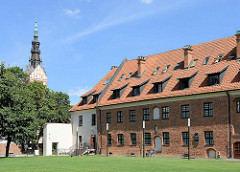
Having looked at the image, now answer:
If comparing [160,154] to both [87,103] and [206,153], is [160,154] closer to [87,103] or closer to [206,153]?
[206,153]

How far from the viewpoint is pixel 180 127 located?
36438mm

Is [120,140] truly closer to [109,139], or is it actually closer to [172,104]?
[109,139]

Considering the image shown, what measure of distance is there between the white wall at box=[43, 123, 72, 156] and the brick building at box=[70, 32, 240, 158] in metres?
3.19

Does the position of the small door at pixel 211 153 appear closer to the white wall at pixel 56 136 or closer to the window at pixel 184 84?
the window at pixel 184 84

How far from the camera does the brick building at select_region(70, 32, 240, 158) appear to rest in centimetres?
3319

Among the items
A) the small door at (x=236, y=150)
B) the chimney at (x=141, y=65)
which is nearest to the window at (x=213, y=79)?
the small door at (x=236, y=150)

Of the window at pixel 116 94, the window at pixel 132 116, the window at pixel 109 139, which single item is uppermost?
the window at pixel 116 94

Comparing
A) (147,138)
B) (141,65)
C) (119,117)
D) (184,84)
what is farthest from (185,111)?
(141,65)

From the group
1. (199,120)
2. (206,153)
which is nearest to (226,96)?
(199,120)

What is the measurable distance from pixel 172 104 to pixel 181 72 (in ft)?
13.3

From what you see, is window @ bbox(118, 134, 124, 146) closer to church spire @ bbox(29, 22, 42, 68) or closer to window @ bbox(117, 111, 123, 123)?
window @ bbox(117, 111, 123, 123)

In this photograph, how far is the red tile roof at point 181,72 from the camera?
33969 millimetres

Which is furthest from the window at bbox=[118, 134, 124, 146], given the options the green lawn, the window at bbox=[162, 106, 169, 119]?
the green lawn

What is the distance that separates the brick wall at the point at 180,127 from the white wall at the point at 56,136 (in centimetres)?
1087
